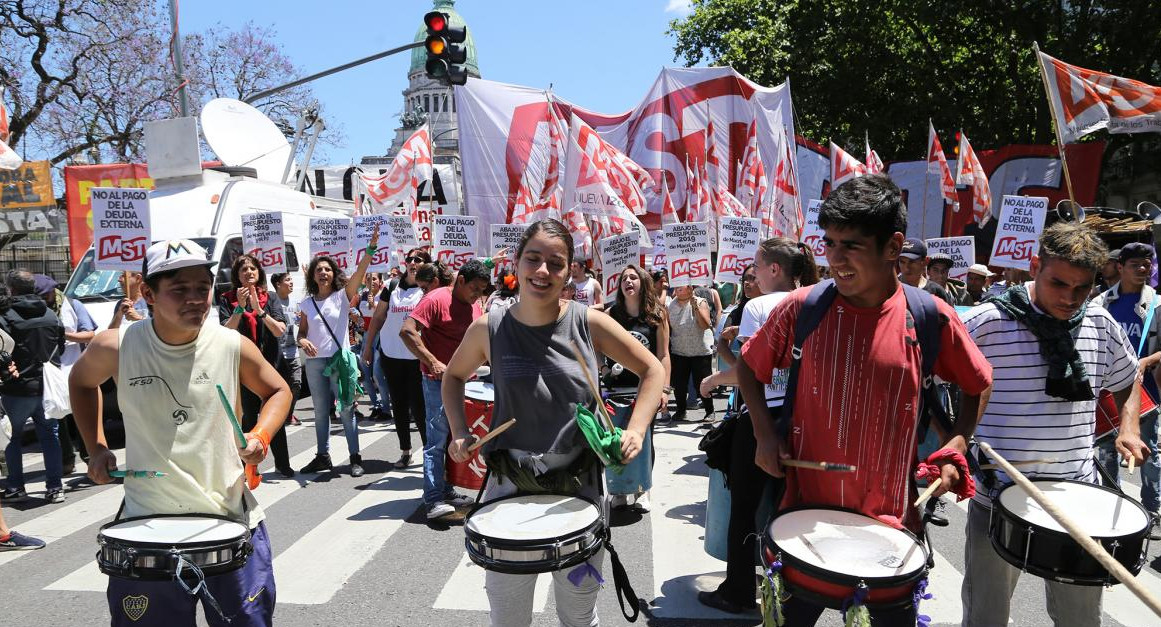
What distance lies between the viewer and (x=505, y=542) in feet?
9.04

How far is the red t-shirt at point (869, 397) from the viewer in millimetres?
2609

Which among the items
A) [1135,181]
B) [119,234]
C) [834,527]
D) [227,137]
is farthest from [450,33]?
[1135,181]

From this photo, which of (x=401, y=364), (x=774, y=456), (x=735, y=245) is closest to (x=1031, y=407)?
(x=774, y=456)

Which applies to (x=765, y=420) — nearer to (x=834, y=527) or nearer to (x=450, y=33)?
(x=834, y=527)

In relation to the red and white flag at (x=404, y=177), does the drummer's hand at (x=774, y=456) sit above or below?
below

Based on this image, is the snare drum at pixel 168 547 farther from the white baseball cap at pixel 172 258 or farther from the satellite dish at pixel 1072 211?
the satellite dish at pixel 1072 211

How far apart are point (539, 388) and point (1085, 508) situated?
6.47ft

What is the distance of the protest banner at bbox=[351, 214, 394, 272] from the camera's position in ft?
38.5

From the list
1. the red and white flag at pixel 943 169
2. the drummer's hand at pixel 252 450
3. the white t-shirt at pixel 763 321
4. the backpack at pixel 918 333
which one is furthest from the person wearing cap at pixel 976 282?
the drummer's hand at pixel 252 450

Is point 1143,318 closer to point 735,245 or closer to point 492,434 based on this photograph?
point 492,434

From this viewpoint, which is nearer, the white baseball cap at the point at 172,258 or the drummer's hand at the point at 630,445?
the white baseball cap at the point at 172,258

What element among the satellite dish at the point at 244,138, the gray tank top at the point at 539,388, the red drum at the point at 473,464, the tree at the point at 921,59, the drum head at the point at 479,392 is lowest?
the red drum at the point at 473,464

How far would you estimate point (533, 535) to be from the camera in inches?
110

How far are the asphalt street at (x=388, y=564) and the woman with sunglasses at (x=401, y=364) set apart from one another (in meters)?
0.54
